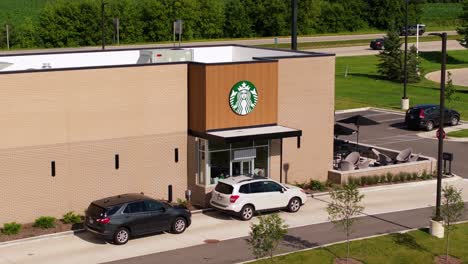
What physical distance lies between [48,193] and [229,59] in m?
14.7

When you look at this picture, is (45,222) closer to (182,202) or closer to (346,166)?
(182,202)

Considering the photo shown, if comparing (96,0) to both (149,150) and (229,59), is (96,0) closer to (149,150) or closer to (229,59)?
(229,59)

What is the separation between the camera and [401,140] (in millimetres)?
51969

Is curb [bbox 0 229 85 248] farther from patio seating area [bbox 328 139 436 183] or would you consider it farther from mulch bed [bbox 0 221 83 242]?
patio seating area [bbox 328 139 436 183]

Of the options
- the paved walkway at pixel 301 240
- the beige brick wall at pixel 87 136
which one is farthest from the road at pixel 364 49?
the paved walkway at pixel 301 240

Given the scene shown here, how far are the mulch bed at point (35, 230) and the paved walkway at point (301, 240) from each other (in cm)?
429

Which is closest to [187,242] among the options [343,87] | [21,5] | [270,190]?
[270,190]

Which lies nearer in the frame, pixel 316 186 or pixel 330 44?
pixel 316 186

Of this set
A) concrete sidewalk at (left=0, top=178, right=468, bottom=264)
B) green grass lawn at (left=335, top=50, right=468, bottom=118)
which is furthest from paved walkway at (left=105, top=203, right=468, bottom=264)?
green grass lawn at (left=335, top=50, right=468, bottom=118)

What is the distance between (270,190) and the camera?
34406 millimetres

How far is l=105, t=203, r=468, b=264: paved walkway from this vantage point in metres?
29.3

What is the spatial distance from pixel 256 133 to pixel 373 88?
125ft

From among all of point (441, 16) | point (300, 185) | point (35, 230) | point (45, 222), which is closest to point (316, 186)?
point (300, 185)

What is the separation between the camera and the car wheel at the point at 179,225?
31875 mm
